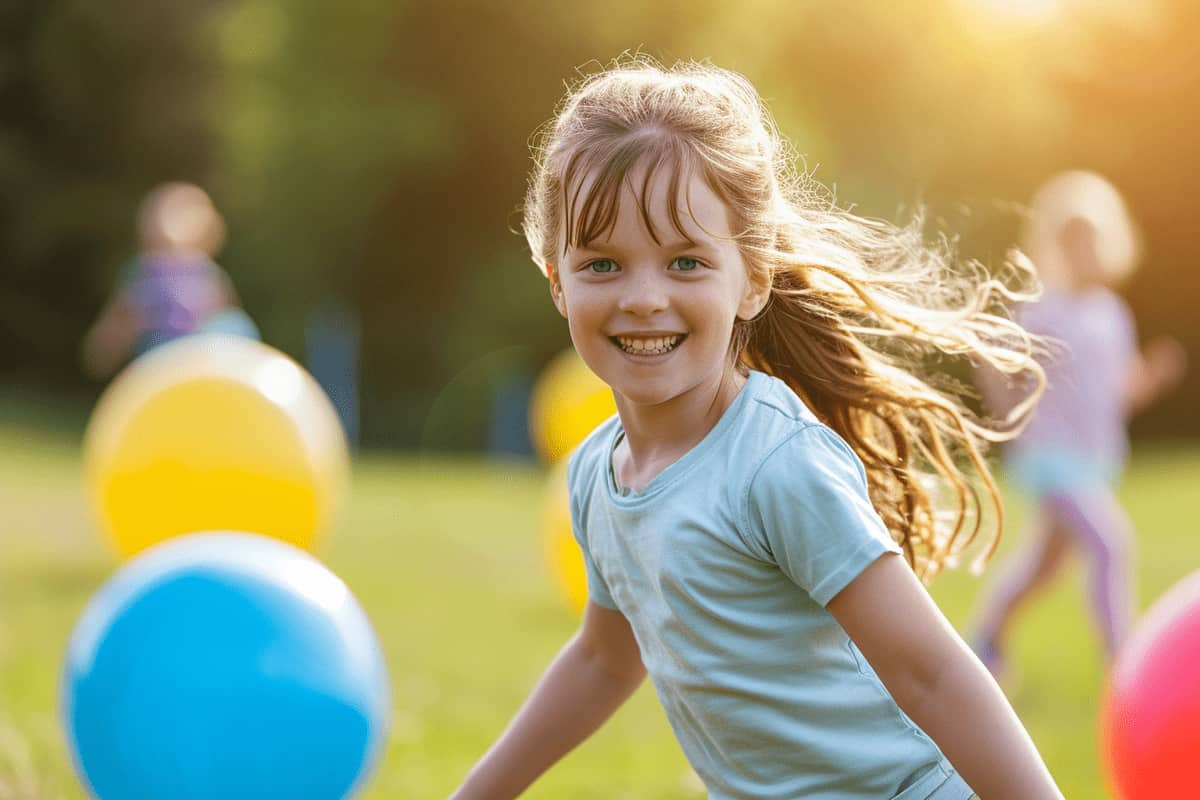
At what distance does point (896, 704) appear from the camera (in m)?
2.62

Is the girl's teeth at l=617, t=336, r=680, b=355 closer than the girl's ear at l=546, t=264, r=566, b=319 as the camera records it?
Yes

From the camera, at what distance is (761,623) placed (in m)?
2.54

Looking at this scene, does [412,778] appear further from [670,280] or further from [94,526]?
[94,526]

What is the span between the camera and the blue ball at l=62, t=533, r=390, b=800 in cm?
394

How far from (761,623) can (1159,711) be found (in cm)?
156

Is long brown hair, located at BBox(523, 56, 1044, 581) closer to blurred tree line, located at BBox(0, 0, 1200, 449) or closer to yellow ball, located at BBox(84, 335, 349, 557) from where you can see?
yellow ball, located at BBox(84, 335, 349, 557)

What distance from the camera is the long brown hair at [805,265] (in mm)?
2645

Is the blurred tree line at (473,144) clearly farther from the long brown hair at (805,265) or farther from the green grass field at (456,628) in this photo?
the long brown hair at (805,265)

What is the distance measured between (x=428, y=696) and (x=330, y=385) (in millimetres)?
18417

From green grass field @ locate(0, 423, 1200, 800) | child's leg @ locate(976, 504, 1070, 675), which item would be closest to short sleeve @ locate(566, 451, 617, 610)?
green grass field @ locate(0, 423, 1200, 800)

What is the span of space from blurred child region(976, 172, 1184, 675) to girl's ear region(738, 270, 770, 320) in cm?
421

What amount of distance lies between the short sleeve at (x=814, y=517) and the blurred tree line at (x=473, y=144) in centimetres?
2319

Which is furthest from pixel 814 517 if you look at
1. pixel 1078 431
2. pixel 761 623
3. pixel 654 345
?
pixel 1078 431

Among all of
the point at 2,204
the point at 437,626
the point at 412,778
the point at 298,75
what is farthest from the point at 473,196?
the point at 412,778
